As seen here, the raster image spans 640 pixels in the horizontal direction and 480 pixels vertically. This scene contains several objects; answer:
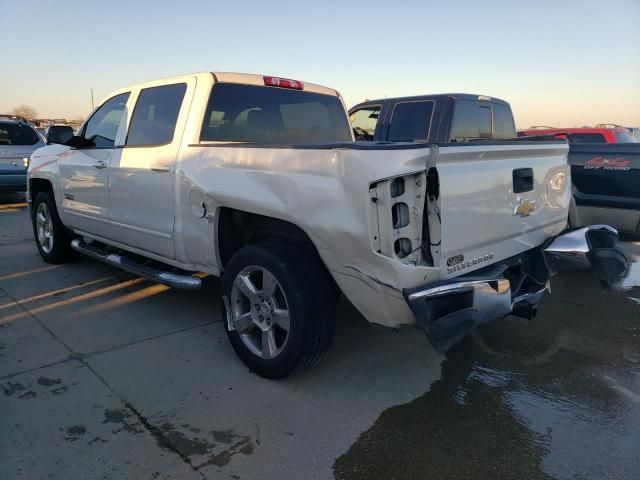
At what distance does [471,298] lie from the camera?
2771 millimetres

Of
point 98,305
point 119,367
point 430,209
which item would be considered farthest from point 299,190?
point 98,305

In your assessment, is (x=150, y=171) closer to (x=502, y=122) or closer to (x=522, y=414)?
(x=522, y=414)

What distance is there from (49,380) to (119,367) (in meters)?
0.42

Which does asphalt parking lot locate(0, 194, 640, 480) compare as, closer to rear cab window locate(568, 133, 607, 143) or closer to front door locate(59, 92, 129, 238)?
front door locate(59, 92, 129, 238)

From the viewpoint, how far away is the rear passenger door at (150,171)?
392 centimetres

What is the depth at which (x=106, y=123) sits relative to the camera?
5.08 m

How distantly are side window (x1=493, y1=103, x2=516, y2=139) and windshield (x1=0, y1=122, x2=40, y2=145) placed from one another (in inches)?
369

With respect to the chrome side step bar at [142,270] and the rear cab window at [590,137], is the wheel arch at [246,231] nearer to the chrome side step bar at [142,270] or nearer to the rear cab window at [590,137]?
the chrome side step bar at [142,270]

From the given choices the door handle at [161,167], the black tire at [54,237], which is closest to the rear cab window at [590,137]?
the door handle at [161,167]

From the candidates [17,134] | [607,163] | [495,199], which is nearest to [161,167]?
[495,199]

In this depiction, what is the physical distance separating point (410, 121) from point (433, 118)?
361 mm

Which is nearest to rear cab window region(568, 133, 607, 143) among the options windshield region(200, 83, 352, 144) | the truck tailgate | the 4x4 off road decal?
the 4x4 off road decal

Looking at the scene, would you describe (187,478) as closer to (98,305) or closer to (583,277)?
(98,305)

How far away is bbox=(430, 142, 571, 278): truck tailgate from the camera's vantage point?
9.17 ft
